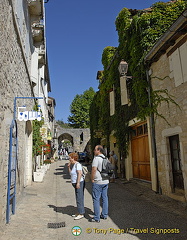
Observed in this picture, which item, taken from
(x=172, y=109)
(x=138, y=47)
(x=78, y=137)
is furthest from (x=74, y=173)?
(x=78, y=137)

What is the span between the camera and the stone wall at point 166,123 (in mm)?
5613

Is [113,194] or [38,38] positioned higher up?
[38,38]

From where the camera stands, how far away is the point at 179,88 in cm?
585

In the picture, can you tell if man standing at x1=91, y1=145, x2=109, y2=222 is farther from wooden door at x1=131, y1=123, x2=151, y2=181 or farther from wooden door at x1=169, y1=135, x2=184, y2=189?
wooden door at x1=131, y1=123, x2=151, y2=181

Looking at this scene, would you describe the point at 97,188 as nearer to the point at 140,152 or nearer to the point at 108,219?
the point at 108,219

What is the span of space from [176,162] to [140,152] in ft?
8.92

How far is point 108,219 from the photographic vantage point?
430cm

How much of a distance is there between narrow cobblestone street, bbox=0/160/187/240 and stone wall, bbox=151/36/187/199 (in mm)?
802

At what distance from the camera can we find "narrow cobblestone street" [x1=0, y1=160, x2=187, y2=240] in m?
3.58

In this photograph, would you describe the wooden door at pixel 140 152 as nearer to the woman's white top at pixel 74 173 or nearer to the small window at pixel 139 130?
the small window at pixel 139 130

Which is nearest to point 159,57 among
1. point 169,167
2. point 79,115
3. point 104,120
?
point 169,167

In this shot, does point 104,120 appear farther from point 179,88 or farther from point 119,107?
point 179,88

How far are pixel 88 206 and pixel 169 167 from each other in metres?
2.85

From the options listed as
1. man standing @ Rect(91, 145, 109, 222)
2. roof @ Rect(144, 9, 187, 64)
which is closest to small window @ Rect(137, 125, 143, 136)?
roof @ Rect(144, 9, 187, 64)
